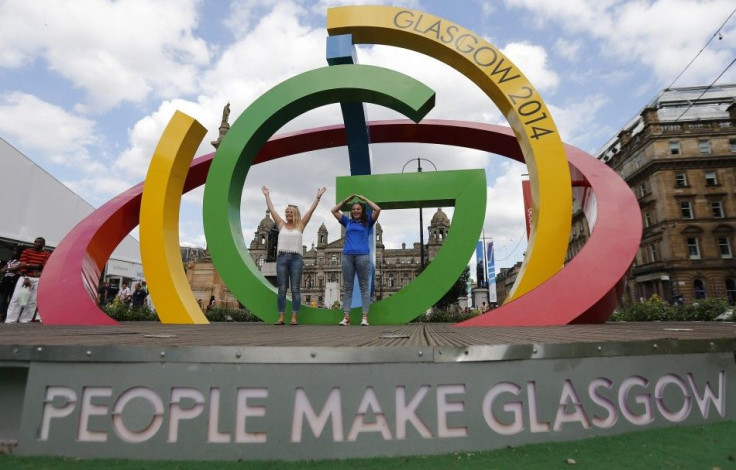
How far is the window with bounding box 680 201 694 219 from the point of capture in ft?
105

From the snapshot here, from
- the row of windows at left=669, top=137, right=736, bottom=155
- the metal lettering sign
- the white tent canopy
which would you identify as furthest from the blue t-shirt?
the row of windows at left=669, top=137, right=736, bottom=155

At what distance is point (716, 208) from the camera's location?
3197 centimetres

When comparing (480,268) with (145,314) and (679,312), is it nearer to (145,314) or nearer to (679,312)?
(679,312)

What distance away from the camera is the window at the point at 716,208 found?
31.8 m

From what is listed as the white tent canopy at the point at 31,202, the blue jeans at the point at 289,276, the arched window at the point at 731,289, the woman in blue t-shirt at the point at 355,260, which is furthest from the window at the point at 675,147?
the white tent canopy at the point at 31,202

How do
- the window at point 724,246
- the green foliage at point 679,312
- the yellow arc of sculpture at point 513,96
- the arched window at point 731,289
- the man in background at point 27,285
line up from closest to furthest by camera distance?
the yellow arc of sculpture at point 513,96 < the man in background at point 27,285 < the green foliage at point 679,312 < the arched window at point 731,289 < the window at point 724,246

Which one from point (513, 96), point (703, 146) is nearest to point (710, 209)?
point (703, 146)

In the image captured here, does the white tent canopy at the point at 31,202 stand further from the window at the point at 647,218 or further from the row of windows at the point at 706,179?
the row of windows at the point at 706,179

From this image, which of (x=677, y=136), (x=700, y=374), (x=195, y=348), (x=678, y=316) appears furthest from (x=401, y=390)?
(x=677, y=136)

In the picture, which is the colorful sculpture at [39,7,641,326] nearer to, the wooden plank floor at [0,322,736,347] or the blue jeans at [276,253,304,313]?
the blue jeans at [276,253,304,313]

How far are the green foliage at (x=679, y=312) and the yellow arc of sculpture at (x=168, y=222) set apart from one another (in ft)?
37.7

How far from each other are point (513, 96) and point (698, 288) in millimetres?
35100

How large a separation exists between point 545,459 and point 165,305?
16.9 feet

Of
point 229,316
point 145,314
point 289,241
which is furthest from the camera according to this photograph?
point 229,316
